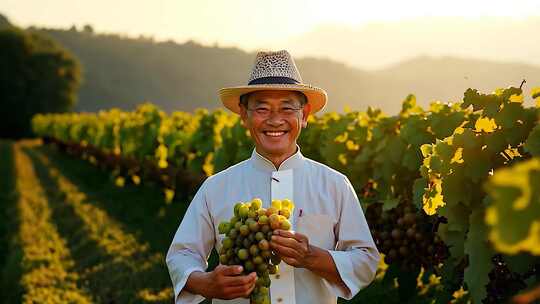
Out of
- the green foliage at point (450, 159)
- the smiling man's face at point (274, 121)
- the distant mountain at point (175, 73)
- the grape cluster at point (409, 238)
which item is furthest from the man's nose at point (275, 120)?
the distant mountain at point (175, 73)

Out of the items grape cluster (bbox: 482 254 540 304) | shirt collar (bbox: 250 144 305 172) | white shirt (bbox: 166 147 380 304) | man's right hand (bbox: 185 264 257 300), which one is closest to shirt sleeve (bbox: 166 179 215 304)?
white shirt (bbox: 166 147 380 304)

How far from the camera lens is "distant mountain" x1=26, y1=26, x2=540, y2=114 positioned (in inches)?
3984

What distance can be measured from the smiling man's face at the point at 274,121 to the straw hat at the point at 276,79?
47 mm

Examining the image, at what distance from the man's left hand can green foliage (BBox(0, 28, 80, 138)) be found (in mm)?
64210

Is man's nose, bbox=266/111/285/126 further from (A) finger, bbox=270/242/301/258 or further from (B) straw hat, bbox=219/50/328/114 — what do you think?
(A) finger, bbox=270/242/301/258

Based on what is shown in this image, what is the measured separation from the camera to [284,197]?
3041mm

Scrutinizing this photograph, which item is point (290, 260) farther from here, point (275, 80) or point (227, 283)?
point (275, 80)

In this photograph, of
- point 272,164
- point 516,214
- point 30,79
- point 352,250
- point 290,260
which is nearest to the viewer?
point 516,214

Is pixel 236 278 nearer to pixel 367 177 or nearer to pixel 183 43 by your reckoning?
pixel 367 177

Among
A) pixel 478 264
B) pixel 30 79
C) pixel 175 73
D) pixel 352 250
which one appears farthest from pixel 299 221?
pixel 175 73

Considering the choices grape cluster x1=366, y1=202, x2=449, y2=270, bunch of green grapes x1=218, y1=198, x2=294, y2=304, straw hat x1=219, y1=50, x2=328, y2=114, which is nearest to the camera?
bunch of green grapes x1=218, y1=198, x2=294, y2=304

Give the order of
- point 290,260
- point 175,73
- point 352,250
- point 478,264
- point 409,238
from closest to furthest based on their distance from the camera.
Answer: point 290,260, point 352,250, point 478,264, point 409,238, point 175,73

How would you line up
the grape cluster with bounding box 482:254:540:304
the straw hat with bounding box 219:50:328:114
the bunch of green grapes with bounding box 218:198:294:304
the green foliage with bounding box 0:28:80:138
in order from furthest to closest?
the green foliage with bounding box 0:28:80:138, the grape cluster with bounding box 482:254:540:304, the straw hat with bounding box 219:50:328:114, the bunch of green grapes with bounding box 218:198:294:304

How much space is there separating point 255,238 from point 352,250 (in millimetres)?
679
